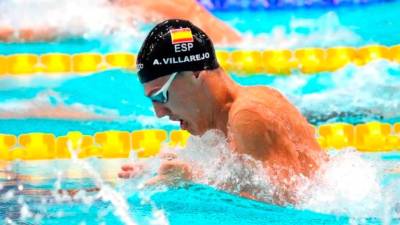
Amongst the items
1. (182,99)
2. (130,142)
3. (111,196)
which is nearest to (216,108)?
(182,99)

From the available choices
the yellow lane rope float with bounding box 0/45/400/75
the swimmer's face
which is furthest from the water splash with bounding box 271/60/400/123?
the swimmer's face

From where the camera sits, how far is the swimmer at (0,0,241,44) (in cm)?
639

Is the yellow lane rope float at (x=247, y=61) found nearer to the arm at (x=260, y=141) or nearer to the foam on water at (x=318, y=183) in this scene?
the foam on water at (x=318, y=183)

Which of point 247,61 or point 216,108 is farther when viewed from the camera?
point 247,61

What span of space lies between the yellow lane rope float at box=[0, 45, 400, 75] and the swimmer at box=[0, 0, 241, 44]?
0.33m

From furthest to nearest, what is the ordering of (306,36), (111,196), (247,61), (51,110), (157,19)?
1. (306,36)
2. (157,19)
3. (247,61)
4. (51,110)
5. (111,196)

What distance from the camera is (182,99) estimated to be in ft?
9.12

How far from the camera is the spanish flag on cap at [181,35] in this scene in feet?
9.37

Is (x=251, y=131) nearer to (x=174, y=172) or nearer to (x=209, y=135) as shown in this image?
(x=209, y=135)

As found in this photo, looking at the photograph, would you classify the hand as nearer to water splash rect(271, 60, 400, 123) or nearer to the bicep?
the bicep

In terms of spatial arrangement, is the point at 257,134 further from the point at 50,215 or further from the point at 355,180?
the point at 50,215

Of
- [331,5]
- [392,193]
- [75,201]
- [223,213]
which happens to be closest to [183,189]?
[223,213]

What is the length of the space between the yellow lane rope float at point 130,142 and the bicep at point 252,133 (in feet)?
6.16

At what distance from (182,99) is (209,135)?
0.61 feet
